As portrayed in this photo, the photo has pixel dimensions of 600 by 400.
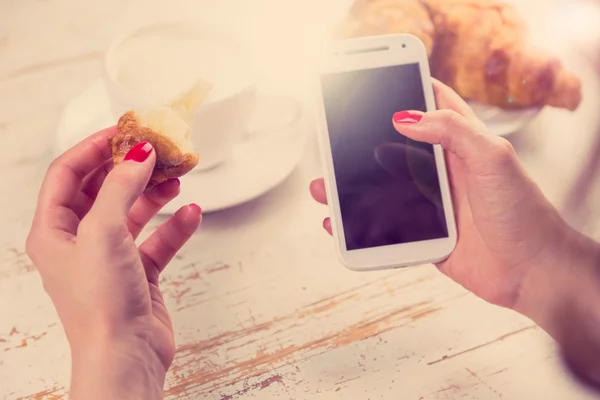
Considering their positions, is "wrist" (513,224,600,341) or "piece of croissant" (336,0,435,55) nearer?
"wrist" (513,224,600,341)

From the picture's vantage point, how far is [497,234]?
61cm

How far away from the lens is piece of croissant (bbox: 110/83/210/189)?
50cm

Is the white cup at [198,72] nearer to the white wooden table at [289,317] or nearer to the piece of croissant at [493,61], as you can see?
the white wooden table at [289,317]

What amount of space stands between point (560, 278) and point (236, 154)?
15.2 inches

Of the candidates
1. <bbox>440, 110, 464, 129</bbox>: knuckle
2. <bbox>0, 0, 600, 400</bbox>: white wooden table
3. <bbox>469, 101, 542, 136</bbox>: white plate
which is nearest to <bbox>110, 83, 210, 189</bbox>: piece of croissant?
<bbox>0, 0, 600, 400</bbox>: white wooden table

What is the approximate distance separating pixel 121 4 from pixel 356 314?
0.56 m

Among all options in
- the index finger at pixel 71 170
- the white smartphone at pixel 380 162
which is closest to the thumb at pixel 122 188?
the index finger at pixel 71 170

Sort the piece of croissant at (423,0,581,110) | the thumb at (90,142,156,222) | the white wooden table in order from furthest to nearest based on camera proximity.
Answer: the piece of croissant at (423,0,581,110) < the white wooden table < the thumb at (90,142,156,222)

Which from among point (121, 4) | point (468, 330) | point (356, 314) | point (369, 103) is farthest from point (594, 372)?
point (121, 4)

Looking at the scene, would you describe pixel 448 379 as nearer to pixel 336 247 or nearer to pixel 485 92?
pixel 336 247

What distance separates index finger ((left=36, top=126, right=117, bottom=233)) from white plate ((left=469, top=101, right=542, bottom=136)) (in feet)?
1.42

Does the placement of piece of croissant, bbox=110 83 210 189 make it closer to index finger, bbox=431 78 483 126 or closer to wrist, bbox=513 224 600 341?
index finger, bbox=431 78 483 126

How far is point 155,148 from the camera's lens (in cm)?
50

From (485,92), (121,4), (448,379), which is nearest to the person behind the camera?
(448,379)
